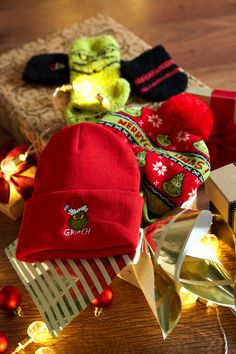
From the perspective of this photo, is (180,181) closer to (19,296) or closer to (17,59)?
(19,296)

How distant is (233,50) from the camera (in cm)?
130

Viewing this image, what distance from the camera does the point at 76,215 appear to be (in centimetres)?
80

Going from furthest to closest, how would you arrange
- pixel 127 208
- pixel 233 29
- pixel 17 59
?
pixel 233 29 < pixel 17 59 < pixel 127 208

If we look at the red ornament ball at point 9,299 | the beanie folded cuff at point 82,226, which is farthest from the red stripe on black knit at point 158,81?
the red ornament ball at point 9,299

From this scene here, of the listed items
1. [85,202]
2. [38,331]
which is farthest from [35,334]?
[85,202]

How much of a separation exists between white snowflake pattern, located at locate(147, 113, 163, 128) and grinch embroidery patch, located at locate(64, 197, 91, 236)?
9.3 inches

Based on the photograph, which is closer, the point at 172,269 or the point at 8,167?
the point at 172,269

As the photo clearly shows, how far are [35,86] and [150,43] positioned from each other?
0.36 m

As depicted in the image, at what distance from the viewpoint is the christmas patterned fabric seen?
0.86m

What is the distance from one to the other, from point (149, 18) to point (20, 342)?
3.07ft

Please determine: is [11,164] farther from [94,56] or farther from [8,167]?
[94,56]

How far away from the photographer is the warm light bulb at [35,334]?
2.75 feet

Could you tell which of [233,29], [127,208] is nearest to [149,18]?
[233,29]

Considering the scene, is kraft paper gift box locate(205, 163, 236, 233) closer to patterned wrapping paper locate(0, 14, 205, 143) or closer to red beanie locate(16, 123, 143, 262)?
red beanie locate(16, 123, 143, 262)
